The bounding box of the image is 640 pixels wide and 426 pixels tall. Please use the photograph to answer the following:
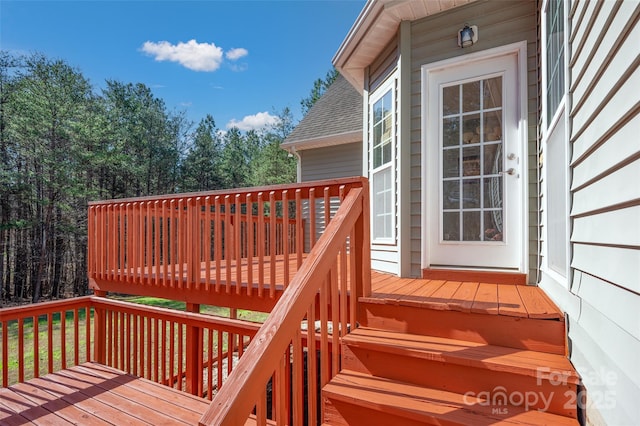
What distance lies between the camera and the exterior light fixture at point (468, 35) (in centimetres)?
305

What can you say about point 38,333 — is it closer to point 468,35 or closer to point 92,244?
point 92,244

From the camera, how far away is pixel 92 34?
48.2 feet

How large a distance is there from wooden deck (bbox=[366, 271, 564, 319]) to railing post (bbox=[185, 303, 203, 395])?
6.33ft

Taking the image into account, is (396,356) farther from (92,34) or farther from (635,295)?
(92,34)

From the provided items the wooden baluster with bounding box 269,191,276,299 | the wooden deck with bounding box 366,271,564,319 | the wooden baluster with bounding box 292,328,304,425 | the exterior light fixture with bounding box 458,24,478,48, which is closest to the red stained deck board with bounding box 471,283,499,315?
the wooden deck with bounding box 366,271,564,319

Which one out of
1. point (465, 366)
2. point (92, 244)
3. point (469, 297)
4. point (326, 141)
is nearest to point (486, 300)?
point (469, 297)

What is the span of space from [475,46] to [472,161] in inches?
43.6

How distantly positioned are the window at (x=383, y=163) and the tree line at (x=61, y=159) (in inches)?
487

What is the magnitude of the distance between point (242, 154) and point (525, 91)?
22.1 meters

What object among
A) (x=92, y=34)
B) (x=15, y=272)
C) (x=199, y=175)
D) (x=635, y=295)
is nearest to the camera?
(x=635, y=295)

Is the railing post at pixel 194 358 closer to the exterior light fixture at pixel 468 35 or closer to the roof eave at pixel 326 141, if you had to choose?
the exterior light fixture at pixel 468 35

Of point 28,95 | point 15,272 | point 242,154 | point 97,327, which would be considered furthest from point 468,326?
point 242,154

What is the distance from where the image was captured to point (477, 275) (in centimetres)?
304

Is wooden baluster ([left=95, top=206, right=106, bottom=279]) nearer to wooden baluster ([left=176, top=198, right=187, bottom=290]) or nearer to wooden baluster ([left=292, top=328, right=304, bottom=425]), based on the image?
wooden baluster ([left=176, top=198, right=187, bottom=290])
